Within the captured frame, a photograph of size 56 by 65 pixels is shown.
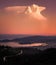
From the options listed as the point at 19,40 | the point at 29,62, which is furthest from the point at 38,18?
the point at 29,62

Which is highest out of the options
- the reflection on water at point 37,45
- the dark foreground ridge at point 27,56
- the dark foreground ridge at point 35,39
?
the dark foreground ridge at point 35,39

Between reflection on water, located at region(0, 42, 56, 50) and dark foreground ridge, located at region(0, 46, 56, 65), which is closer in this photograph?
dark foreground ridge, located at region(0, 46, 56, 65)

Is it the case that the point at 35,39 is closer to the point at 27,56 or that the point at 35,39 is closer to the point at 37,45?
the point at 37,45

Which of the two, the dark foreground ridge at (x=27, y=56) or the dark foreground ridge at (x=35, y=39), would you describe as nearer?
the dark foreground ridge at (x=27, y=56)

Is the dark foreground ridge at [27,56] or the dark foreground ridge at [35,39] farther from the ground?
the dark foreground ridge at [35,39]

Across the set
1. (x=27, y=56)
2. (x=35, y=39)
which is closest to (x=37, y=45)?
(x=35, y=39)

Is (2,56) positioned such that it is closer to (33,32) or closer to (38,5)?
(33,32)

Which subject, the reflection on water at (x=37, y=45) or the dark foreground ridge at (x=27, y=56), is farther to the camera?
the reflection on water at (x=37, y=45)

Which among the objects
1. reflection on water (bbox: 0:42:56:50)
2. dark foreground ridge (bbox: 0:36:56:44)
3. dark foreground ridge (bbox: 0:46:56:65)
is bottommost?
dark foreground ridge (bbox: 0:46:56:65)

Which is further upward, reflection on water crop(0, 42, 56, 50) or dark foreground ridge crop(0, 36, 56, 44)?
dark foreground ridge crop(0, 36, 56, 44)
